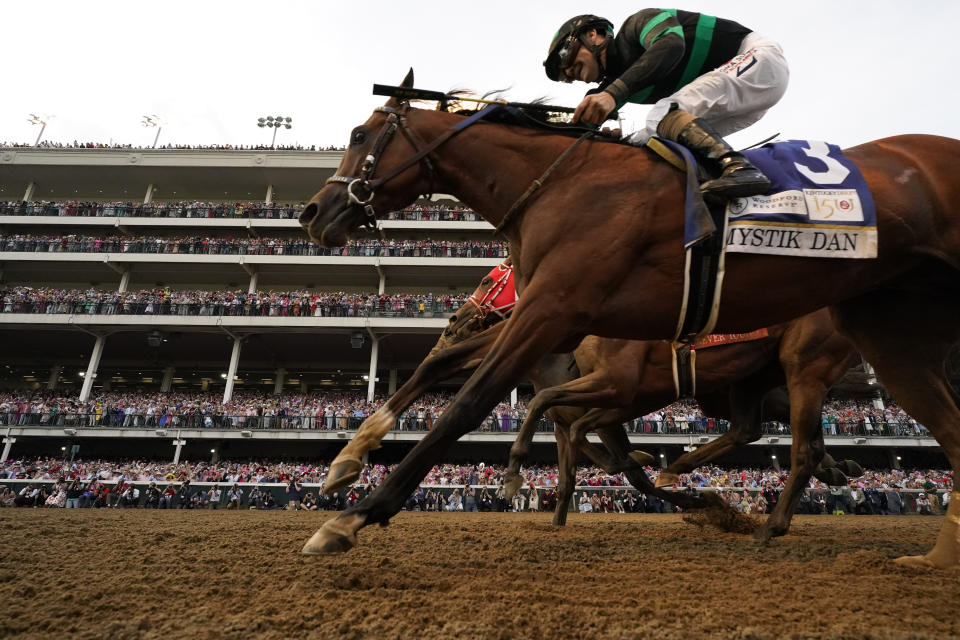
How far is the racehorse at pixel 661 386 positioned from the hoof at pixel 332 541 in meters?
1.36

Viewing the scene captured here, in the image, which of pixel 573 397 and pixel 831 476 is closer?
pixel 573 397

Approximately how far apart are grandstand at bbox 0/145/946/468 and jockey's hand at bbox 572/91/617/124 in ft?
71.9

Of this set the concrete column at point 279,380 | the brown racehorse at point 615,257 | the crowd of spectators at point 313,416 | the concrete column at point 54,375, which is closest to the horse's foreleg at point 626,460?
the brown racehorse at point 615,257

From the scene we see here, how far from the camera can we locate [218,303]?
1122 inches

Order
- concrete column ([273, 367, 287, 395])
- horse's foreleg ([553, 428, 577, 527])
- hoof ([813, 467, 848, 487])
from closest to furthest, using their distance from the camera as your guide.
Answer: horse's foreleg ([553, 428, 577, 527]) < hoof ([813, 467, 848, 487]) < concrete column ([273, 367, 287, 395])

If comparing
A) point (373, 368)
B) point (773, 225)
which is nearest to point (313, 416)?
point (373, 368)

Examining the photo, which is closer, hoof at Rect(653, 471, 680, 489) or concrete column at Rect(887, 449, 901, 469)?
hoof at Rect(653, 471, 680, 489)

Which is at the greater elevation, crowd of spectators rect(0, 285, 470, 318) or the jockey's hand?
crowd of spectators rect(0, 285, 470, 318)

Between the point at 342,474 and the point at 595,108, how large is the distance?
2.55 meters

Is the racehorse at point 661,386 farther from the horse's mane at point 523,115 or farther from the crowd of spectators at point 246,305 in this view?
the crowd of spectators at point 246,305

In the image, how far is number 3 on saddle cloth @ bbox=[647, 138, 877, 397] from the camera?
110 inches

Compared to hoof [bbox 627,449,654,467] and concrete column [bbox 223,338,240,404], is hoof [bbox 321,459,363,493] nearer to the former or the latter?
hoof [bbox 627,449,654,467]

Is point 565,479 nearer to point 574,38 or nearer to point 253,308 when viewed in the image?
point 574,38

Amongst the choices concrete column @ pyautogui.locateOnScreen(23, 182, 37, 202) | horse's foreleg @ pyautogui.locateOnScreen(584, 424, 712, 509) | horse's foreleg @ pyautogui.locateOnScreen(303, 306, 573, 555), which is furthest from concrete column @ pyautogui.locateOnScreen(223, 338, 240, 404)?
horse's foreleg @ pyautogui.locateOnScreen(303, 306, 573, 555)
